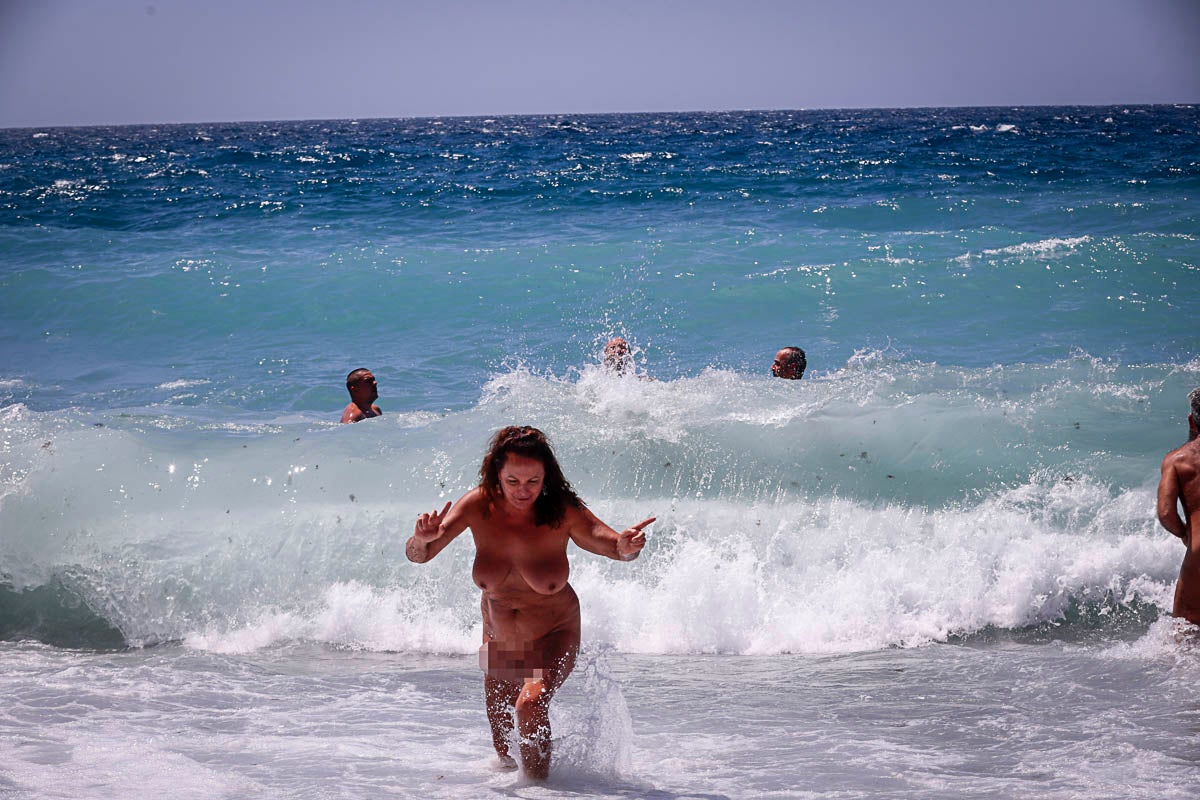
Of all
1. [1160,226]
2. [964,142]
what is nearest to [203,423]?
[1160,226]

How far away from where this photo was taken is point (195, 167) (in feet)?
89.1

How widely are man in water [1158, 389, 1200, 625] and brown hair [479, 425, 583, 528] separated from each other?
2895 mm

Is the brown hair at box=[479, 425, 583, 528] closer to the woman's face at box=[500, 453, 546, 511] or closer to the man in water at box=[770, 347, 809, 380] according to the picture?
the woman's face at box=[500, 453, 546, 511]

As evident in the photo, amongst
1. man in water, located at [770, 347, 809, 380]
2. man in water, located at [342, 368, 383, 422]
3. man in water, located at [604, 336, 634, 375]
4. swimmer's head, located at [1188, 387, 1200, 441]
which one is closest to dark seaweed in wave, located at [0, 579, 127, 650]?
man in water, located at [342, 368, 383, 422]

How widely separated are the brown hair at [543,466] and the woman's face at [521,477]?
0.7 inches

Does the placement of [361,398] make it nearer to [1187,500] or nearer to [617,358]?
[617,358]

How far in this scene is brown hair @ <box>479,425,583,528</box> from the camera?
3.38 metres

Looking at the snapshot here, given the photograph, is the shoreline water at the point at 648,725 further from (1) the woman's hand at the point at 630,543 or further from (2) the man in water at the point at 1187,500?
(1) the woman's hand at the point at 630,543

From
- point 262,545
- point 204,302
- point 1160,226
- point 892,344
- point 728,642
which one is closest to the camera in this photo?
point 728,642

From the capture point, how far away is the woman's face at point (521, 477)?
11.1 feet

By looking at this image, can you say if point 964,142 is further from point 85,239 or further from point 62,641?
point 62,641

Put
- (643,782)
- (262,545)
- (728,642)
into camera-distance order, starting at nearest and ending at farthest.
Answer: (643,782), (728,642), (262,545)

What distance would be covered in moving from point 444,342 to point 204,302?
161 inches

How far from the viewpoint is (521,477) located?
11.1 ft
